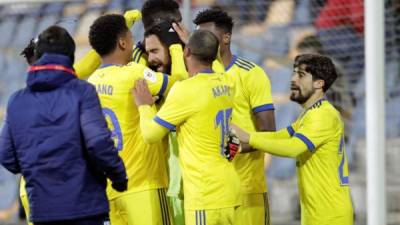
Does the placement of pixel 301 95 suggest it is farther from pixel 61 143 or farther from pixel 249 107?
pixel 61 143

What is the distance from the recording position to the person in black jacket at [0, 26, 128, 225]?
16.9ft

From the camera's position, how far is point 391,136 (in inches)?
408

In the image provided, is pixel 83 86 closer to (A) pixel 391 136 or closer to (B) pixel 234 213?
(B) pixel 234 213

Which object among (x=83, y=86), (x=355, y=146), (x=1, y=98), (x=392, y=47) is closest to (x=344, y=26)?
(x=392, y=47)

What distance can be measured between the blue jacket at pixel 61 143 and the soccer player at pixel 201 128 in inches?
26.8

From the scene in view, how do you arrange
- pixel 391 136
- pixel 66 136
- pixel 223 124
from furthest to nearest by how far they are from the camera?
1. pixel 391 136
2. pixel 223 124
3. pixel 66 136

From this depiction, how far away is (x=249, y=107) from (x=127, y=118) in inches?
39.8

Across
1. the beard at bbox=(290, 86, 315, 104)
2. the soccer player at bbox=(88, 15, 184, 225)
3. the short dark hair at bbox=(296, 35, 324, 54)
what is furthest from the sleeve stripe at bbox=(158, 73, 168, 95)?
the short dark hair at bbox=(296, 35, 324, 54)

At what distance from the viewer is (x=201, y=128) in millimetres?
5855

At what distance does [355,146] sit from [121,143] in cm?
503

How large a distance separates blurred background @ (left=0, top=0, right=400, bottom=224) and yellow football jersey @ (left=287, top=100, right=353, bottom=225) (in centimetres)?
402

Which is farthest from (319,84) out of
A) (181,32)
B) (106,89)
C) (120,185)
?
(120,185)

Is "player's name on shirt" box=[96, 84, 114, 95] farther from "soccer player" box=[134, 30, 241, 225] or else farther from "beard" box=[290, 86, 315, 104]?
"beard" box=[290, 86, 315, 104]

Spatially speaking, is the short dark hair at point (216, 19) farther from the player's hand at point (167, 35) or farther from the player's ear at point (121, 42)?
the player's ear at point (121, 42)
